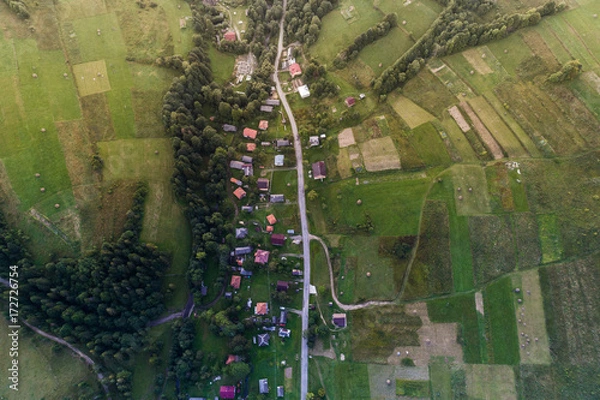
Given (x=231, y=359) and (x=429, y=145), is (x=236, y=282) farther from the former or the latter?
(x=429, y=145)

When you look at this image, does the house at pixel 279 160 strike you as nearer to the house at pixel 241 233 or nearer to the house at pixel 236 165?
the house at pixel 236 165

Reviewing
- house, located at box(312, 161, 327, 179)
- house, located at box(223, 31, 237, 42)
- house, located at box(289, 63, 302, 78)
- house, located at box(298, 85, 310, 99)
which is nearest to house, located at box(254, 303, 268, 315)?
house, located at box(312, 161, 327, 179)

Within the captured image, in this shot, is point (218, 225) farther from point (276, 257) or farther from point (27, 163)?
point (27, 163)

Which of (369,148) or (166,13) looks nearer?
(369,148)

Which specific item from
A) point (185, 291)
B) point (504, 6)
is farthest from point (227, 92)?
point (504, 6)

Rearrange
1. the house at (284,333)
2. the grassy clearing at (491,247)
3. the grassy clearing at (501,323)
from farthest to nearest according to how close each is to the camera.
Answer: the house at (284,333), the grassy clearing at (491,247), the grassy clearing at (501,323)
